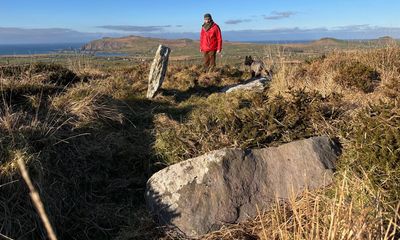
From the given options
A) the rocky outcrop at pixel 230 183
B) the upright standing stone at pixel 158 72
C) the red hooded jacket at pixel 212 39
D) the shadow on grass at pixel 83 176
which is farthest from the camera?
the red hooded jacket at pixel 212 39

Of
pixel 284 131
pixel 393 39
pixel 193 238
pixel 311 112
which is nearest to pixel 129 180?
pixel 193 238

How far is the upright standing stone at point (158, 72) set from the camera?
9339 millimetres

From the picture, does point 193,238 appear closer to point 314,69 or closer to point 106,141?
point 106,141

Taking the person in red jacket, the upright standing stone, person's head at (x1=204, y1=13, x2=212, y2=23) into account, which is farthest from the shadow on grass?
person's head at (x1=204, y1=13, x2=212, y2=23)

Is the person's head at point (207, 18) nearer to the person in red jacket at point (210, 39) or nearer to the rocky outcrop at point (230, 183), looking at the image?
the person in red jacket at point (210, 39)

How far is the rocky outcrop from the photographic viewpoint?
4703mm

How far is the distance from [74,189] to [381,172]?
136 inches

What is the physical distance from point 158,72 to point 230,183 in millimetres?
5111

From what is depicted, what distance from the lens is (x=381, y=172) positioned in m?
4.53

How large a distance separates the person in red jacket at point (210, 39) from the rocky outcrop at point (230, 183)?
28.5ft

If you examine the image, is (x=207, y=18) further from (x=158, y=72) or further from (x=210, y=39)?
(x=158, y=72)

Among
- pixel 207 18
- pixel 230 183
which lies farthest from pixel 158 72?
pixel 230 183

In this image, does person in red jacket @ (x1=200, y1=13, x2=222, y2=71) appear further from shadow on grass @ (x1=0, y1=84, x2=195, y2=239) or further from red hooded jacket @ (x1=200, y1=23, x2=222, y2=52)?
shadow on grass @ (x1=0, y1=84, x2=195, y2=239)

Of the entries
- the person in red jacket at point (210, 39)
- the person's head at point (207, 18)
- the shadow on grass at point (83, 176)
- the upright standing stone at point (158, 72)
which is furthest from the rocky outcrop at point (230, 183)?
the person's head at point (207, 18)
